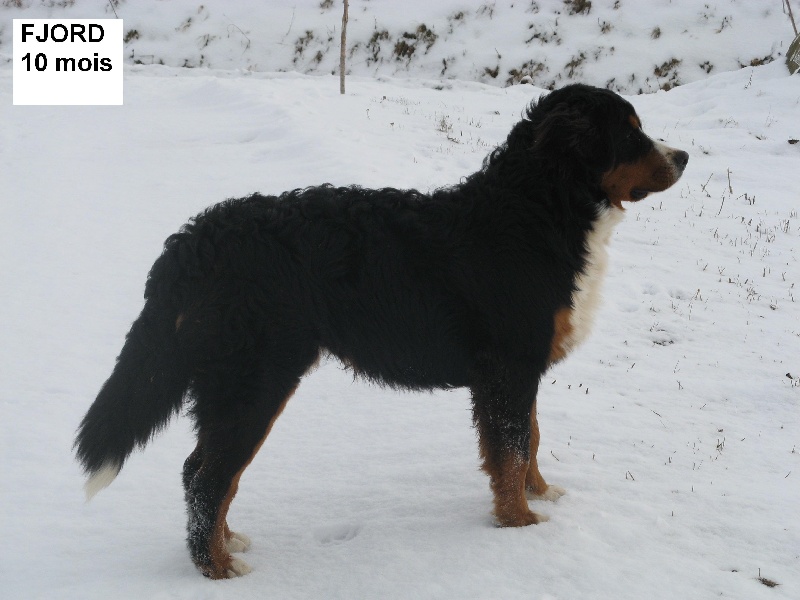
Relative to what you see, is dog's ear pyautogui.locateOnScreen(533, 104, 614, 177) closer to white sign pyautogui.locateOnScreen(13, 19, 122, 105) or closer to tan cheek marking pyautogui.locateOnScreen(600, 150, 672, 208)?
tan cheek marking pyautogui.locateOnScreen(600, 150, 672, 208)

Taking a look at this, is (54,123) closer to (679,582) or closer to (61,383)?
(61,383)

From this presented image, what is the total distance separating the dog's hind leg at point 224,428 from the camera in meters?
3.04

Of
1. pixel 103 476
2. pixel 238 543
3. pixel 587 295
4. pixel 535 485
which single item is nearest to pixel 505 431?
pixel 535 485

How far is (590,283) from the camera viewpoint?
11.2 ft

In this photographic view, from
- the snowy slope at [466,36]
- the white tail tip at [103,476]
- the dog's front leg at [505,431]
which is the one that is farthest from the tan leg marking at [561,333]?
the snowy slope at [466,36]

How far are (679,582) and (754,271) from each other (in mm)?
5322

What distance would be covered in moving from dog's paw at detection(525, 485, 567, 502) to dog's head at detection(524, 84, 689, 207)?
1.46 meters

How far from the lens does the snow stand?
3.10 m

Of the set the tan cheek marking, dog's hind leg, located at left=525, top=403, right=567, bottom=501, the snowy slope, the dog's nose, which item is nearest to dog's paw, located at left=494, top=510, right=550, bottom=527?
dog's hind leg, located at left=525, top=403, right=567, bottom=501

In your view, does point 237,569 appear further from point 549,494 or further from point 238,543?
point 549,494

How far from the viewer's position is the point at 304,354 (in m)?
3.18

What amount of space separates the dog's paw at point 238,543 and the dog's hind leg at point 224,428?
223 mm

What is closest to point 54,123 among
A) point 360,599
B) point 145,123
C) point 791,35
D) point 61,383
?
point 145,123

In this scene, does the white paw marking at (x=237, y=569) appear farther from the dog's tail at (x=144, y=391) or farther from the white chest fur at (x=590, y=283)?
the white chest fur at (x=590, y=283)
